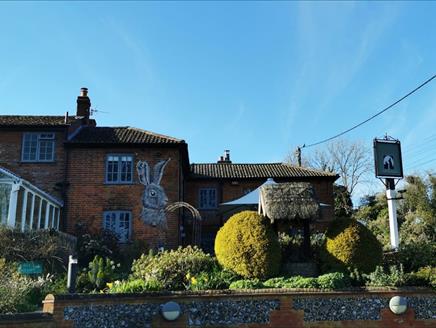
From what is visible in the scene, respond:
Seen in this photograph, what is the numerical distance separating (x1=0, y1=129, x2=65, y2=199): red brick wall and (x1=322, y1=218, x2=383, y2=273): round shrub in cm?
1351

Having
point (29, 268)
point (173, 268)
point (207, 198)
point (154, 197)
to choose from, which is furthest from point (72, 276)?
point (207, 198)

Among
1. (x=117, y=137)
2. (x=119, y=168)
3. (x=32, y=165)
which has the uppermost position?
(x=117, y=137)

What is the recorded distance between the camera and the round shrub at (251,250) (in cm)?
1198

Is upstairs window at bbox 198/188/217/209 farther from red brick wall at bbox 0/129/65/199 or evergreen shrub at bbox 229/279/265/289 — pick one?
evergreen shrub at bbox 229/279/265/289

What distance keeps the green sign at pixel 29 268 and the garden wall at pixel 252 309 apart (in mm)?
2959

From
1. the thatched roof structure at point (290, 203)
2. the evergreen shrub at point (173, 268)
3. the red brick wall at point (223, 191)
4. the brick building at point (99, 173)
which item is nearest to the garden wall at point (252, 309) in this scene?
the evergreen shrub at point (173, 268)

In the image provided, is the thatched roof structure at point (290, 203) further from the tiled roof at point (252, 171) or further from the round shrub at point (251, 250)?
the tiled roof at point (252, 171)

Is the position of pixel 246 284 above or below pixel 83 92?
below

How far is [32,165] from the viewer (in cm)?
2153

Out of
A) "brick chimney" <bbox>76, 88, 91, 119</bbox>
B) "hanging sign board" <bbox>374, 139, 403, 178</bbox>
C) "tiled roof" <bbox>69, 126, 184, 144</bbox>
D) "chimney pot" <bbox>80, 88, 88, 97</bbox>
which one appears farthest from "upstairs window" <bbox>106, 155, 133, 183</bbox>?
"hanging sign board" <bbox>374, 139, 403, 178</bbox>

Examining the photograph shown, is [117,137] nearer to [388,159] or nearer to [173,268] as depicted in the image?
[173,268]

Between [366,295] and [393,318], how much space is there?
85 centimetres

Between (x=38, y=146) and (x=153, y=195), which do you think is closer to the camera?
(x=153, y=195)

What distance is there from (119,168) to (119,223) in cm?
259
